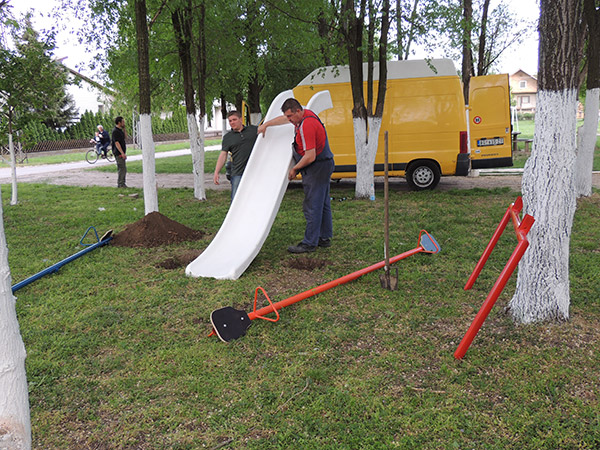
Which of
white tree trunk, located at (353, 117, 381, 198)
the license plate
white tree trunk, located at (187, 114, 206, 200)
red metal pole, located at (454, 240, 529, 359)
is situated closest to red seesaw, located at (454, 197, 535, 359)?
red metal pole, located at (454, 240, 529, 359)

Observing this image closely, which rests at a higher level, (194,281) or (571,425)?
(194,281)

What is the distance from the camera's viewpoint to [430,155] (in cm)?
1134

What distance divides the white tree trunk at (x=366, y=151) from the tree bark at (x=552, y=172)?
667 cm

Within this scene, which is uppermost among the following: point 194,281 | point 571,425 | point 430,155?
point 430,155

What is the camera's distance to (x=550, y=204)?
3.81 metres

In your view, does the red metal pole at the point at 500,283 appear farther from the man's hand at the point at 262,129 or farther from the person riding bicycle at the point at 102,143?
the person riding bicycle at the point at 102,143

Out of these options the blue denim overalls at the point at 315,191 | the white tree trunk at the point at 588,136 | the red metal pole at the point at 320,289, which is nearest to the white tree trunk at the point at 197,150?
the blue denim overalls at the point at 315,191

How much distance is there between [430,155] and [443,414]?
9067 millimetres

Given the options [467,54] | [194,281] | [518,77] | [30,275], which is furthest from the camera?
[518,77]

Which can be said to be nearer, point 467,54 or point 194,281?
point 194,281

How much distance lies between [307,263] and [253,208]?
144 cm

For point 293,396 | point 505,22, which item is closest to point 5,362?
point 293,396

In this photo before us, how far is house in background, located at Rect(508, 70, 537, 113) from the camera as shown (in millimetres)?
96312

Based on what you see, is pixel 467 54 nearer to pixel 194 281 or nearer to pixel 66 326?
pixel 194 281
